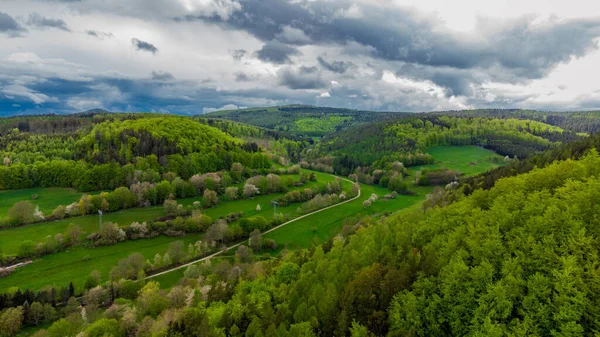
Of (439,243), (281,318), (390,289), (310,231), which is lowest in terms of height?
(310,231)

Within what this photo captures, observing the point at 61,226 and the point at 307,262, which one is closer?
the point at 307,262

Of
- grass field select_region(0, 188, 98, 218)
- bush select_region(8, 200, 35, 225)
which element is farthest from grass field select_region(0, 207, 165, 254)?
grass field select_region(0, 188, 98, 218)

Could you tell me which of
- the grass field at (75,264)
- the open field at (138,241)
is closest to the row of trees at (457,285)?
the open field at (138,241)

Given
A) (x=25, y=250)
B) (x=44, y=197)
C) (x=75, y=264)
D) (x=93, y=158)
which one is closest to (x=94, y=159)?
(x=93, y=158)

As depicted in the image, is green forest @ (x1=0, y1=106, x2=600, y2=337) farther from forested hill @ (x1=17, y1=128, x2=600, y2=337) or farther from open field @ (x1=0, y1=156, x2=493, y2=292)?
open field @ (x1=0, y1=156, x2=493, y2=292)

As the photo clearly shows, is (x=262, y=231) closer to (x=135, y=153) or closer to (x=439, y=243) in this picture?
(x=439, y=243)

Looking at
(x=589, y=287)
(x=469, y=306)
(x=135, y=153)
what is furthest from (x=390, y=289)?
(x=135, y=153)

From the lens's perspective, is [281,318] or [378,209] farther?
[378,209]

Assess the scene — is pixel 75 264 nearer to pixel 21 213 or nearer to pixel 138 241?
pixel 138 241
